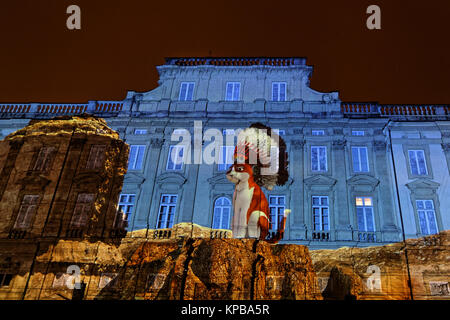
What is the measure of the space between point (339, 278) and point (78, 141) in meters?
13.9

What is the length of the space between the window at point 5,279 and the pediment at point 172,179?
7498mm

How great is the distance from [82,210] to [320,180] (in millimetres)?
11198

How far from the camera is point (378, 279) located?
53.1 feet

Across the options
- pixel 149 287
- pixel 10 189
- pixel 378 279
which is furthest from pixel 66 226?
pixel 378 279

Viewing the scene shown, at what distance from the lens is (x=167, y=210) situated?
63.1 ft

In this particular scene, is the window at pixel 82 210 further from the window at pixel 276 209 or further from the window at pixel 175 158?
the window at pixel 276 209

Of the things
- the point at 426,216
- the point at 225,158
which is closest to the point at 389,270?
the point at 426,216

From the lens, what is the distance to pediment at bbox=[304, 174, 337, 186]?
19139mm

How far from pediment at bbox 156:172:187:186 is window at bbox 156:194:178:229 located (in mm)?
642

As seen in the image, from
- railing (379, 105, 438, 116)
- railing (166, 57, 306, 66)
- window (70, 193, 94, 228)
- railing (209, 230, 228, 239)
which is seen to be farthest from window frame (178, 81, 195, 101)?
railing (379, 105, 438, 116)

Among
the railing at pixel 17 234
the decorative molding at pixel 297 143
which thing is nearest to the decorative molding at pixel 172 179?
the decorative molding at pixel 297 143

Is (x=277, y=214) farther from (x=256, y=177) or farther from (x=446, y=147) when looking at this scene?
(x=446, y=147)
